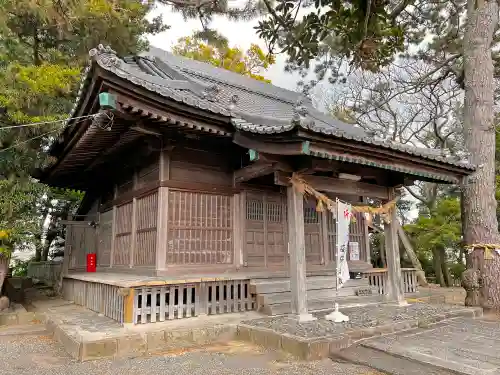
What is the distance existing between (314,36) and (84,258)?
926 centimetres

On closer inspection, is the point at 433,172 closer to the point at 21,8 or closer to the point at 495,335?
the point at 495,335

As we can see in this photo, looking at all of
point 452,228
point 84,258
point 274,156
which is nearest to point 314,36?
point 274,156

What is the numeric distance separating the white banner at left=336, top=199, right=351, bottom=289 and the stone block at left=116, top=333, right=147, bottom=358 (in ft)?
11.2

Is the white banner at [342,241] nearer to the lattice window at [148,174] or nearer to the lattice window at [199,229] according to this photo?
Result: the lattice window at [199,229]

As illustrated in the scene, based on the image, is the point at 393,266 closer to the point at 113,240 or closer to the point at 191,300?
the point at 191,300

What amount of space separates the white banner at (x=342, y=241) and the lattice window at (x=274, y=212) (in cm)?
198

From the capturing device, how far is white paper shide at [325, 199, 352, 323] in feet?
21.1

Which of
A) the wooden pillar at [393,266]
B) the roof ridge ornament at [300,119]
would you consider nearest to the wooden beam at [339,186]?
the wooden pillar at [393,266]

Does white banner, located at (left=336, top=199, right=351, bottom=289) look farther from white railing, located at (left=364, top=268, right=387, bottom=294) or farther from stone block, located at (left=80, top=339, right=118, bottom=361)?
stone block, located at (left=80, top=339, right=118, bottom=361)

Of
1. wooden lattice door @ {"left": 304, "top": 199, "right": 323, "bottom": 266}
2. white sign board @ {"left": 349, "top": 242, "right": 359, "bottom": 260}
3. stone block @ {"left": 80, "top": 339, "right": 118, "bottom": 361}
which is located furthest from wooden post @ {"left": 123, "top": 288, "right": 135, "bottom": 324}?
white sign board @ {"left": 349, "top": 242, "right": 359, "bottom": 260}

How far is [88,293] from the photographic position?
8508mm

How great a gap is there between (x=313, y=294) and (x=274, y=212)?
2.01 metres

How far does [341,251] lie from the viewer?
265 inches

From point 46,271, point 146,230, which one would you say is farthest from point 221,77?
Answer: point 46,271
